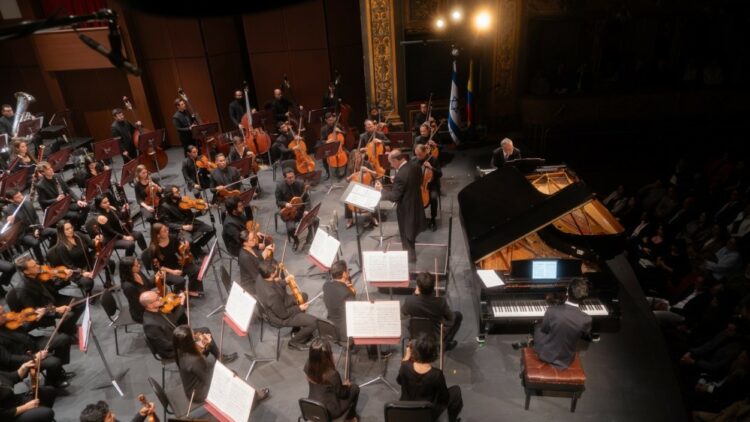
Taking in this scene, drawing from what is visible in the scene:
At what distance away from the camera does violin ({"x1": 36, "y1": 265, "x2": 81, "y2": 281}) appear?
5703mm

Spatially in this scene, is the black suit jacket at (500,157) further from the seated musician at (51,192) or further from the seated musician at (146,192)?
the seated musician at (51,192)

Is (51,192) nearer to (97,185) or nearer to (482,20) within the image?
(97,185)

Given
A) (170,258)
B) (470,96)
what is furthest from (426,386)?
(470,96)

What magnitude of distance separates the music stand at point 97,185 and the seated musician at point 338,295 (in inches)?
167

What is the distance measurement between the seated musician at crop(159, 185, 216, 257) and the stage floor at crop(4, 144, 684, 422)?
0.98 meters

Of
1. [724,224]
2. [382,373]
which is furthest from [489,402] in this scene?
[724,224]

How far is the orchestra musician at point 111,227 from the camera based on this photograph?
22.7 feet

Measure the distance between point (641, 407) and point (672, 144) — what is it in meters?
8.74

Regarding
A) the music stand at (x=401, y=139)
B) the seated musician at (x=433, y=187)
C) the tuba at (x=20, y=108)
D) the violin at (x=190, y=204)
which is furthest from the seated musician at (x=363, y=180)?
the tuba at (x=20, y=108)

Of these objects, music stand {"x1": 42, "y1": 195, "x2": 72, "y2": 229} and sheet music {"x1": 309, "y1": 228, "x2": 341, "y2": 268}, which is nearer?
sheet music {"x1": 309, "y1": 228, "x2": 341, "y2": 268}

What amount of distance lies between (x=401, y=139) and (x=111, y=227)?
5171mm

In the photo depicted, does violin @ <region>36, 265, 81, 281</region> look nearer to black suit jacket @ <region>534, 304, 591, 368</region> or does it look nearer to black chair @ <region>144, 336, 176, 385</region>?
black chair @ <region>144, 336, 176, 385</region>

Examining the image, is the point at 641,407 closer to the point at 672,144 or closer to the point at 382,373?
the point at 382,373

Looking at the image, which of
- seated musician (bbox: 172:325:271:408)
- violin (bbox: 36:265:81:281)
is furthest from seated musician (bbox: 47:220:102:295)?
seated musician (bbox: 172:325:271:408)
